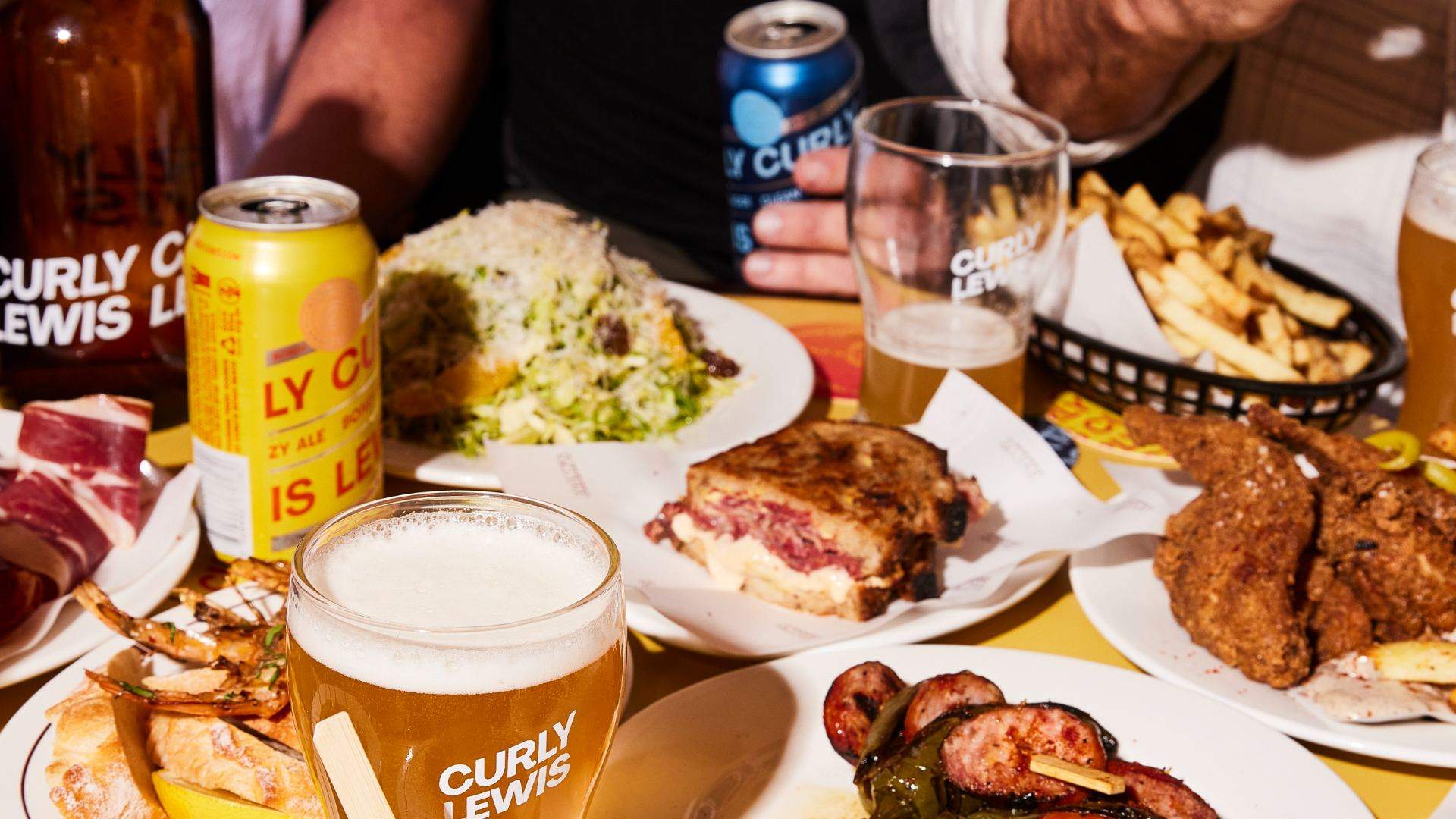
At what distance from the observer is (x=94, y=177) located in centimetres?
179

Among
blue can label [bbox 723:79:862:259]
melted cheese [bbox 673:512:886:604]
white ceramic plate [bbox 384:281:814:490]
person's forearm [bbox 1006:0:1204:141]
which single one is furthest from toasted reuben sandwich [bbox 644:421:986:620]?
person's forearm [bbox 1006:0:1204:141]

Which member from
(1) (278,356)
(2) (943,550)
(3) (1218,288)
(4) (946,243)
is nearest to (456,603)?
(1) (278,356)

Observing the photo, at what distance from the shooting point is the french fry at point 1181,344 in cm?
225

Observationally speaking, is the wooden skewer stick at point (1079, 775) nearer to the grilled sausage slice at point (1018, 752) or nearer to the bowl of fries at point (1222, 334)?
the grilled sausage slice at point (1018, 752)

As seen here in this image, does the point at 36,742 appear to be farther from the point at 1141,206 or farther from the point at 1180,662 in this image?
the point at 1141,206

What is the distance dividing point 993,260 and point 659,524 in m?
0.73

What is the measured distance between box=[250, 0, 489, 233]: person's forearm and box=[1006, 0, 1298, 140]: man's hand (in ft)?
5.07

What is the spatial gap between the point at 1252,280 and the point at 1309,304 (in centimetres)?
11

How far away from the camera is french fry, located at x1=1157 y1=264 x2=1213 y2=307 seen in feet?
7.51

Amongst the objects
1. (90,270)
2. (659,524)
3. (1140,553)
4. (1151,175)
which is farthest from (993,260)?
(1151,175)

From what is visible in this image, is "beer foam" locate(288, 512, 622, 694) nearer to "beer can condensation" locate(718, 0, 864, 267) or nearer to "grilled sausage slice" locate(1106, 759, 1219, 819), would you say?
"grilled sausage slice" locate(1106, 759, 1219, 819)

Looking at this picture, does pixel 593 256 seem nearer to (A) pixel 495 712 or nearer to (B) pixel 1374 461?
(B) pixel 1374 461

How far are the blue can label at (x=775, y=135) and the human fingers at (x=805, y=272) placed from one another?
17 cm

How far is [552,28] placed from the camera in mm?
4102
